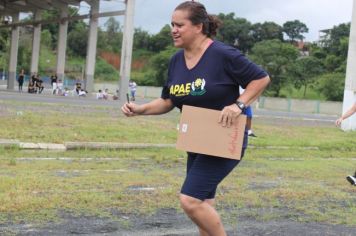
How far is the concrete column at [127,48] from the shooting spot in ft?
132

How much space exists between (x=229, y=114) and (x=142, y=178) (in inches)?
192

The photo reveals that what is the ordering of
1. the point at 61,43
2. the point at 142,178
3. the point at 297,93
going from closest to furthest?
the point at 142,178
the point at 61,43
the point at 297,93

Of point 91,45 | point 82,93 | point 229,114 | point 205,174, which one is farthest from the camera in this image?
point 91,45

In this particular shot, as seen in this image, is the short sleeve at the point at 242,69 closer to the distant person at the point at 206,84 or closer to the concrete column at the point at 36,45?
the distant person at the point at 206,84

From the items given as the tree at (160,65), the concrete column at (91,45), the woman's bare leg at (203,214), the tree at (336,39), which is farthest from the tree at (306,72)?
the woman's bare leg at (203,214)

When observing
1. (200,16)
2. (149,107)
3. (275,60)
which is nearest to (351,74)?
(149,107)

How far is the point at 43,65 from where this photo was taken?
103m

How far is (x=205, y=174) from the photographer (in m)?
4.22

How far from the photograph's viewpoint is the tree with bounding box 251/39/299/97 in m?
66.4

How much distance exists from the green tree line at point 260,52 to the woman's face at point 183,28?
32.1 metres

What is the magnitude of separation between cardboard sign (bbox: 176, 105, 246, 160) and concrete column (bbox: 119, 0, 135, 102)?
120 ft

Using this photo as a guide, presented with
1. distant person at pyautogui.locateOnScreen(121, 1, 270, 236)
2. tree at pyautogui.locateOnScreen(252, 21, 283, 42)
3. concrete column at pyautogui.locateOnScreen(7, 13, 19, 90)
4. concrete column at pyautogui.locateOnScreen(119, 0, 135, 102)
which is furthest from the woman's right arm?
tree at pyautogui.locateOnScreen(252, 21, 283, 42)

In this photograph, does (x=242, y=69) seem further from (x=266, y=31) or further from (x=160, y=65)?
(x=266, y=31)

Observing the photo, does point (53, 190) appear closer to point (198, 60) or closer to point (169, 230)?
point (169, 230)
